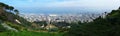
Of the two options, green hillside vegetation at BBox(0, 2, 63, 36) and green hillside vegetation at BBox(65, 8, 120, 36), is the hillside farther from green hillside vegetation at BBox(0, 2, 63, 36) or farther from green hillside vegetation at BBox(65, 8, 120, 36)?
green hillside vegetation at BBox(65, 8, 120, 36)

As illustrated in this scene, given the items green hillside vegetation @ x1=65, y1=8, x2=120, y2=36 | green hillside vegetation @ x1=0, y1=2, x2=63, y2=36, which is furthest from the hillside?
green hillside vegetation @ x1=65, y1=8, x2=120, y2=36

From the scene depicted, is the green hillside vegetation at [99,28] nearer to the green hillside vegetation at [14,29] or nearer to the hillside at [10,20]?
the green hillside vegetation at [14,29]

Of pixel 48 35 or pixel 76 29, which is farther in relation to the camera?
pixel 48 35

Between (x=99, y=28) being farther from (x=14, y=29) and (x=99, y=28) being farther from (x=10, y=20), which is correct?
(x=10, y=20)

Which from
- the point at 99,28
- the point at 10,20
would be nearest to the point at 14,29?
the point at 99,28

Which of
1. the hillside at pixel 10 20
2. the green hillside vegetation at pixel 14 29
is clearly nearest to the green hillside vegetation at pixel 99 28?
the green hillside vegetation at pixel 14 29

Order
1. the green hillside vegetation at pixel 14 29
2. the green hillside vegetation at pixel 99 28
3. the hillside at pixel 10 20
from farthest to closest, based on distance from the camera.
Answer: the hillside at pixel 10 20, the green hillside vegetation at pixel 14 29, the green hillside vegetation at pixel 99 28

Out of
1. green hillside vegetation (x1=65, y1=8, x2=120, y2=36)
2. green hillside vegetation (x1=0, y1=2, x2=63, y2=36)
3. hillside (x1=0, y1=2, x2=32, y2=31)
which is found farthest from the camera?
hillside (x1=0, y1=2, x2=32, y2=31)

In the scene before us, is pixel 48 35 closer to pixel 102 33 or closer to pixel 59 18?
pixel 102 33

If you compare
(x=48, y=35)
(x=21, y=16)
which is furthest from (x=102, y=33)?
(x=21, y=16)

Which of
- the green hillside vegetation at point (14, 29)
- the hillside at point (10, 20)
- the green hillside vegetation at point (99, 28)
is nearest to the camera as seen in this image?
the green hillside vegetation at point (99, 28)

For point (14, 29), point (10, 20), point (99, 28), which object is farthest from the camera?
point (10, 20)
